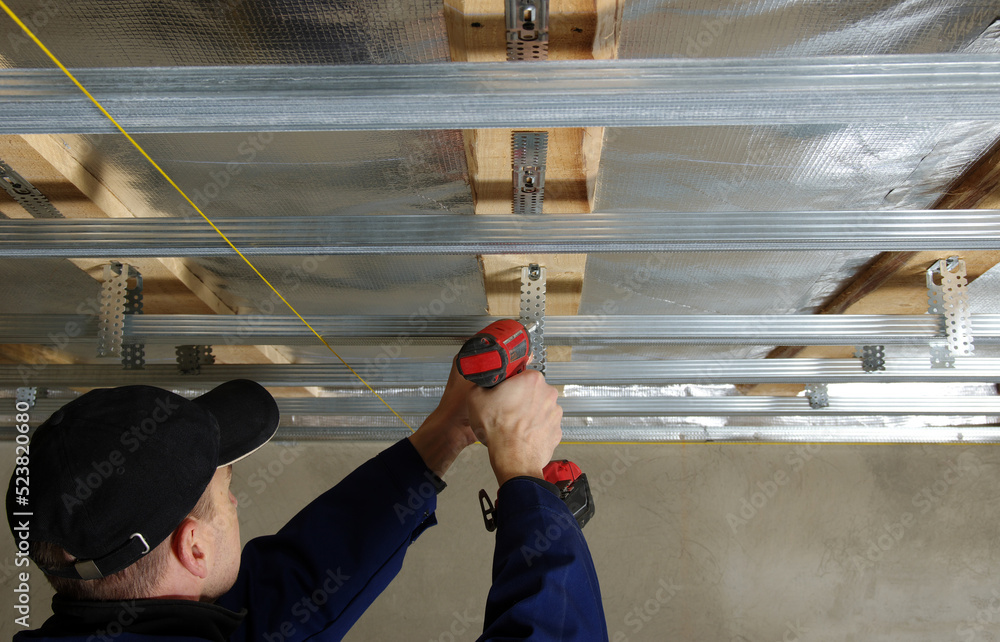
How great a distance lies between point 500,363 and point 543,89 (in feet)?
1.58

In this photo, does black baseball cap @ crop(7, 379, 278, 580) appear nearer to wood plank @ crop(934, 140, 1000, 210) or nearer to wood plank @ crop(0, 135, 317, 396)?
wood plank @ crop(0, 135, 317, 396)

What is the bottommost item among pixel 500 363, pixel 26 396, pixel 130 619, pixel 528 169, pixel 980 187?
pixel 130 619

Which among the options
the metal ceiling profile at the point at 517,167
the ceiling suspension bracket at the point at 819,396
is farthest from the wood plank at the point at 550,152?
the ceiling suspension bracket at the point at 819,396

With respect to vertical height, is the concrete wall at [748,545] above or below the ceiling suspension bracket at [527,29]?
below

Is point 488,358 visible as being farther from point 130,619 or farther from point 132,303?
point 132,303

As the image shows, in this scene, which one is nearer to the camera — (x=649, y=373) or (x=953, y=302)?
(x=953, y=302)

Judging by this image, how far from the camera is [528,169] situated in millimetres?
1523

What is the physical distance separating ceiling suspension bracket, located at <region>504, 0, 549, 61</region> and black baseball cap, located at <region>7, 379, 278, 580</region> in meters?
0.77

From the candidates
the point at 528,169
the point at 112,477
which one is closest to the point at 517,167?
the point at 528,169

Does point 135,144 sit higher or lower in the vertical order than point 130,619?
higher

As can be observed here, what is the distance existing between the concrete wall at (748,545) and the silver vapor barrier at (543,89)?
3.15m

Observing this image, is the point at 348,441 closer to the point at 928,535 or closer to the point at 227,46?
the point at 227,46

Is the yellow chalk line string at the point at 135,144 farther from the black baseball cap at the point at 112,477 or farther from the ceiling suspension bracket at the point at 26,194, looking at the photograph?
the black baseball cap at the point at 112,477

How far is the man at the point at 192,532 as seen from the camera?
821 mm
